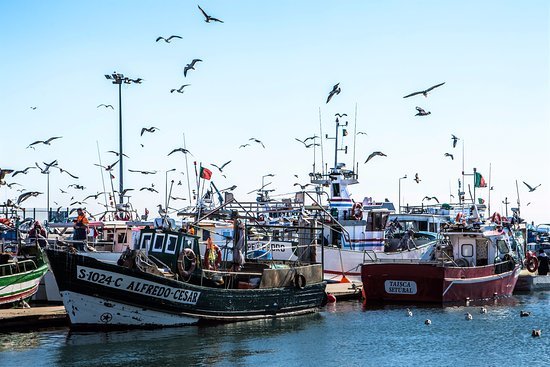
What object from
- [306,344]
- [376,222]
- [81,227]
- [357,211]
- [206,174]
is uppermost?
[206,174]

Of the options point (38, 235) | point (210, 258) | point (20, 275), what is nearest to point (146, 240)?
point (210, 258)

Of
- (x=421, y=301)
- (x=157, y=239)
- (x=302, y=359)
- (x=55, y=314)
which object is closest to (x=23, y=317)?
(x=55, y=314)

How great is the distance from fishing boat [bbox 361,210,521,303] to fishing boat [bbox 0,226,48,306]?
10.5 meters

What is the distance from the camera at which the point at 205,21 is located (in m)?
28.9

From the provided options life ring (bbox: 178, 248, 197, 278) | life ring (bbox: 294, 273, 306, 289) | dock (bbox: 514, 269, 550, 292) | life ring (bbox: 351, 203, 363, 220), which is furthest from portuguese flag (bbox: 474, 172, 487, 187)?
life ring (bbox: 178, 248, 197, 278)

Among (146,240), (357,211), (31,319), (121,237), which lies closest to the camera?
(31,319)

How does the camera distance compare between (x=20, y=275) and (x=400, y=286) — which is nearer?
(x=20, y=275)

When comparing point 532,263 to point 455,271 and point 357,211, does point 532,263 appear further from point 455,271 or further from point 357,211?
point 455,271

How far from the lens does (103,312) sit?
78.0 feet

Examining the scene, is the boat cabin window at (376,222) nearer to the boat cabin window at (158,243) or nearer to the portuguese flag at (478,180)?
the portuguese flag at (478,180)

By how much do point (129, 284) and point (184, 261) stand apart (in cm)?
170

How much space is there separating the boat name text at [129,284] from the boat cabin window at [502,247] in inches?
560

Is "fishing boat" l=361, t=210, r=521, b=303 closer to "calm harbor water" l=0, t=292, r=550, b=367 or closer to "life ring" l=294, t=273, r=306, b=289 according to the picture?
"calm harbor water" l=0, t=292, r=550, b=367

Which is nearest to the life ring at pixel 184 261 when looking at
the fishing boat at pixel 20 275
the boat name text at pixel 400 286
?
the fishing boat at pixel 20 275
